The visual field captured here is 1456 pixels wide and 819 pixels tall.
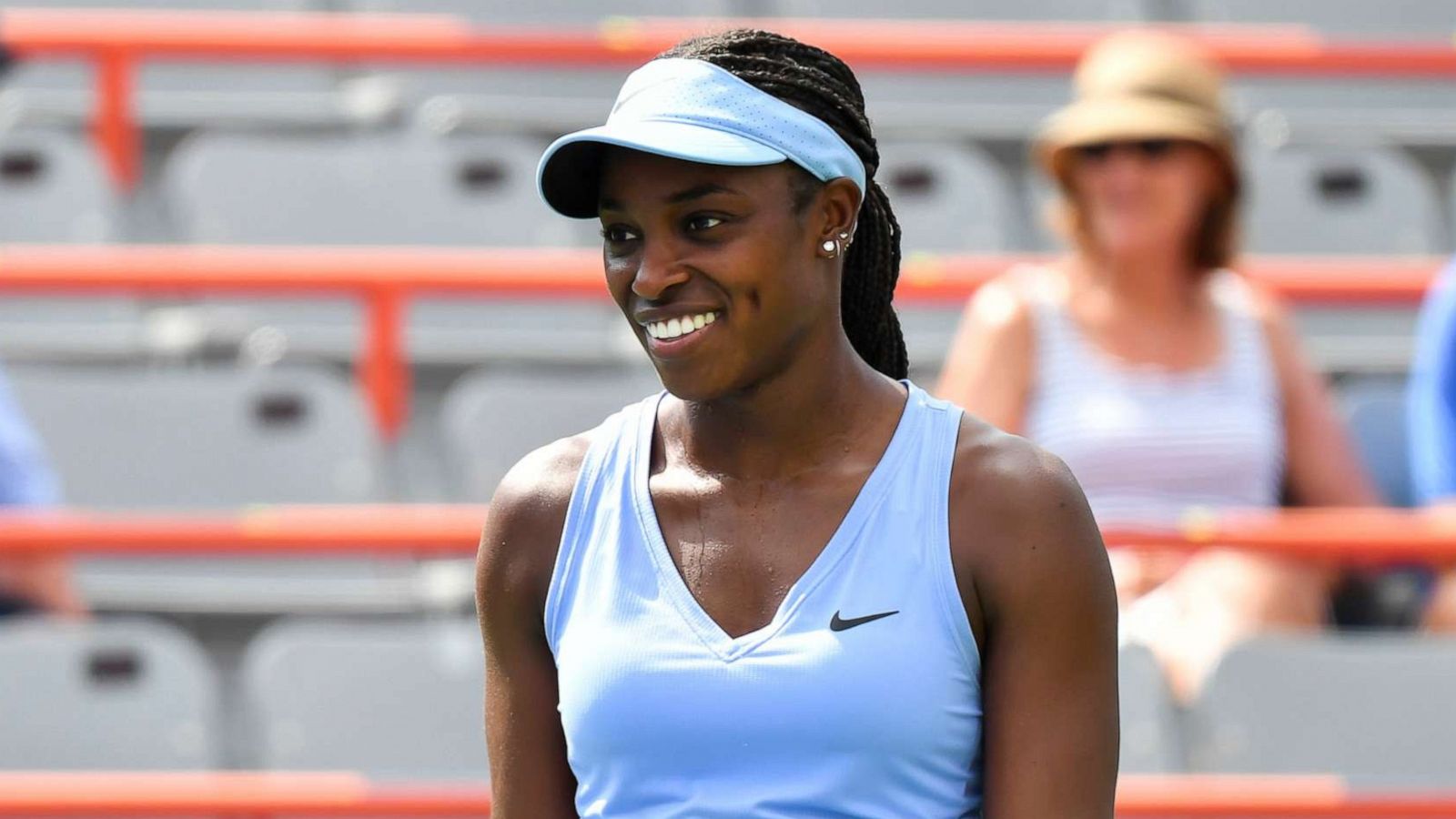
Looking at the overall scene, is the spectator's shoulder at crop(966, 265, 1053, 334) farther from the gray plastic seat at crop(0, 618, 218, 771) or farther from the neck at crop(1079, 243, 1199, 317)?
the gray plastic seat at crop(0, 618, 218, 771)

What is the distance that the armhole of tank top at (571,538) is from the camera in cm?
177

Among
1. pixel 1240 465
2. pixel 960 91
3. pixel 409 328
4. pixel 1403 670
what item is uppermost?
pixel 960 91

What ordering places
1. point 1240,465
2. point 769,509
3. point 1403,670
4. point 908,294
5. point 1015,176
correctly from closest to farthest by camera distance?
point 769,509 < point 1403,670 < point 1240,465 < point 908,294 < point 1015,176

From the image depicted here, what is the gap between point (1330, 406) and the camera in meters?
3.97

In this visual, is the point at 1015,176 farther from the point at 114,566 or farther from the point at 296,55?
the point at 114,566

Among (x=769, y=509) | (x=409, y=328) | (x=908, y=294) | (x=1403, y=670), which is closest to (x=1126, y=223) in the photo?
(x=908, y=294)

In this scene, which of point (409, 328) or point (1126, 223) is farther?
point (409, 328)

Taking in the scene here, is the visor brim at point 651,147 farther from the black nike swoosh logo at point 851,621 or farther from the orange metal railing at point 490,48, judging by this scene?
the orange metal railing at point 490,48

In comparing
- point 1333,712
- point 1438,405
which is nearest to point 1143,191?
point 1438,405

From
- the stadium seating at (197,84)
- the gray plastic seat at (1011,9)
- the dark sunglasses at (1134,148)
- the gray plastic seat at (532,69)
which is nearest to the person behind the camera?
the dark sunglasses at (1134,148)

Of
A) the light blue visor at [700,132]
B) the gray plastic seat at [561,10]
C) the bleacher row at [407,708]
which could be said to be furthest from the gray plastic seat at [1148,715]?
the gray plastic seat at [561,10]

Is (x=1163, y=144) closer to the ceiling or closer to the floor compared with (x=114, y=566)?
closer to the ceiling

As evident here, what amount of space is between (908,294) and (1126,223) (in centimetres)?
44

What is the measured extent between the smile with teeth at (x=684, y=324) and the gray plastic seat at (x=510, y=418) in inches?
102
